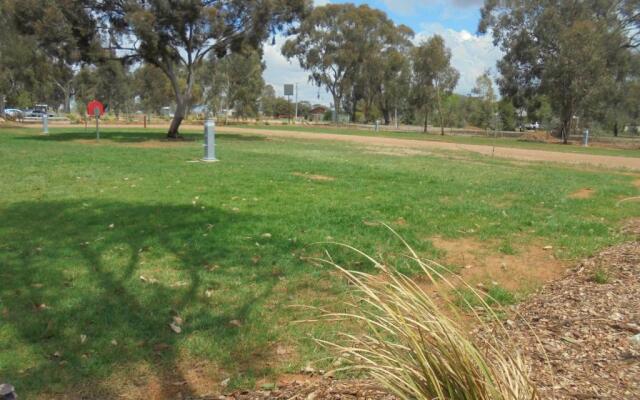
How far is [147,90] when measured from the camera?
79938 millimetres

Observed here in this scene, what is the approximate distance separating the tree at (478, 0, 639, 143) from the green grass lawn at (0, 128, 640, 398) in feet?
100

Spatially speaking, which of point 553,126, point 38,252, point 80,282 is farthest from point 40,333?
point 553,126

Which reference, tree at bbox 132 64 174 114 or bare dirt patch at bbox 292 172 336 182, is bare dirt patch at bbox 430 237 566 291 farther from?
tree at bbox 132 64 174 114

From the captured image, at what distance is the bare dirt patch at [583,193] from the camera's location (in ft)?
35.6

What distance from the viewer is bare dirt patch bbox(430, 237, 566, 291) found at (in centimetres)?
541

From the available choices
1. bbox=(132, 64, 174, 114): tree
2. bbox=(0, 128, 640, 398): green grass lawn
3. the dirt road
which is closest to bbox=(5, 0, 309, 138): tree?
the dirt road

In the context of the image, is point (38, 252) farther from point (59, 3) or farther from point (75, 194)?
point (59, 3)

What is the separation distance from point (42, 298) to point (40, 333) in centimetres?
Result: 68

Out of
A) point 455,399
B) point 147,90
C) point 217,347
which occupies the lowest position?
point 217,347

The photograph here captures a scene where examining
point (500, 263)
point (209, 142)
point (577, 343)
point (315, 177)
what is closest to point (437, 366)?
point (577, 343)

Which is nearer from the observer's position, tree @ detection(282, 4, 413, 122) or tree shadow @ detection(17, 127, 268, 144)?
tree shadow @ detection(17, 127, 268, 144)

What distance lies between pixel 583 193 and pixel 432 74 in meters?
47.9

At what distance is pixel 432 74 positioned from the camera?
2248 inches

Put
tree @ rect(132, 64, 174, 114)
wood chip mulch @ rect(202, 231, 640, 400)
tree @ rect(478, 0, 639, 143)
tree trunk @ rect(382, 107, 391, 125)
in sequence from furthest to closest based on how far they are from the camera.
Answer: tree trunk @ rect(382, 107, 391, 125), tree @ rect(132, 64, 174, 114), tree @ rect(478, 0, 639, 143), wood chip mulch @ rect(202, 231, 640, 400)
